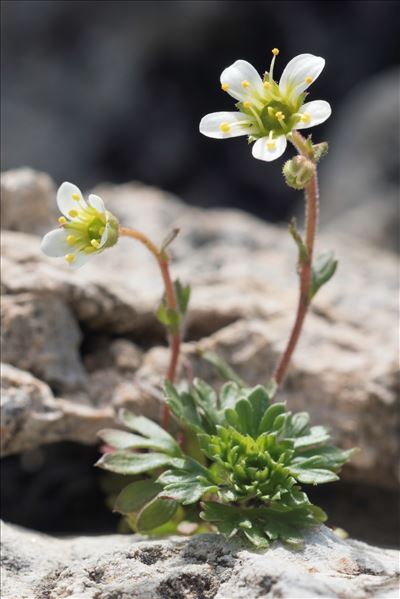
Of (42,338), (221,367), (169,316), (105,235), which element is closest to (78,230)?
(105,235)

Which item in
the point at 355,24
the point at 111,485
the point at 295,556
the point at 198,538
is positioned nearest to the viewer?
the point at 295,556

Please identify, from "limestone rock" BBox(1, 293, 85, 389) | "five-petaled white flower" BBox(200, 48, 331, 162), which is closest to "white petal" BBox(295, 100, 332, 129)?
"five-petaled white flower" BBox(200, 48, 331, 162)

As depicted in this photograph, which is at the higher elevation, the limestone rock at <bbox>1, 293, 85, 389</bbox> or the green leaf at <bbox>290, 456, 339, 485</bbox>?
the limestone rock at <bbox>1, 293, 85, 389</bbox>

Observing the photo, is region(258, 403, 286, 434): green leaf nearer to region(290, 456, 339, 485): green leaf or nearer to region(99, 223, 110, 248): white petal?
region(290, 456, 339, 485): green leaf

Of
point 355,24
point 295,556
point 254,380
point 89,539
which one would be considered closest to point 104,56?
point 355,24

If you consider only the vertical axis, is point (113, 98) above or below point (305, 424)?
above

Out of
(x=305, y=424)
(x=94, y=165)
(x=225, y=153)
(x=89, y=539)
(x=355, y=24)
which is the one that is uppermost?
(x=355, y=24)

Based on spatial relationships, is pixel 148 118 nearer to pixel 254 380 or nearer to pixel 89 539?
pixel 254 380
